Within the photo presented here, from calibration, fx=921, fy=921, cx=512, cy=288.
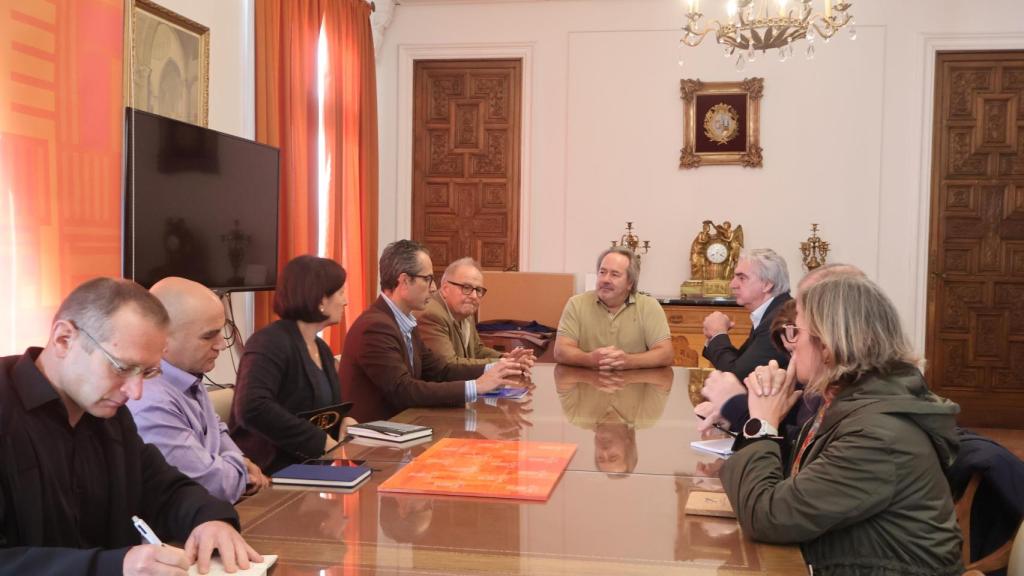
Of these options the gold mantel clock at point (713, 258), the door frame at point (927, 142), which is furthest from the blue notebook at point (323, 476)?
the door frame at point (927, 142)

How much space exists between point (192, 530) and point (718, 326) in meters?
2.92

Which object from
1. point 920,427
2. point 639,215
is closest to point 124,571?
point 920,427

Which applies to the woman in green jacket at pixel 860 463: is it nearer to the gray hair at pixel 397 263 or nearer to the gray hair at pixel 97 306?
the gray hair at pixel 97 306

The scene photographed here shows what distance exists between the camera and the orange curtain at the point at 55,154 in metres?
3.40

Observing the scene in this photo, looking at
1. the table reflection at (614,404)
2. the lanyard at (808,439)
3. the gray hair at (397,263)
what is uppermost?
the gray hair at (397,263)

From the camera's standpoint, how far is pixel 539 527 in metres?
1.83

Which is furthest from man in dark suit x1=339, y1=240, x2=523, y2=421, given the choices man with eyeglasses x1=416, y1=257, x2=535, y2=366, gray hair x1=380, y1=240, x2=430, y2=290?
man with eyeglasses x1=416, y1=257, x2=535, y2=366

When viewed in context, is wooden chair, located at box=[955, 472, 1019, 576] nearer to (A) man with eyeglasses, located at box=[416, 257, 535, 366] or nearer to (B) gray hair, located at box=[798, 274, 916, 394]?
(B) gray hair, located at box=[798, 274, 916, 394]

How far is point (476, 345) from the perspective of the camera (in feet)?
15.1

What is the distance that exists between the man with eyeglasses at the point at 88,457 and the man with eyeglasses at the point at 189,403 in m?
0.34

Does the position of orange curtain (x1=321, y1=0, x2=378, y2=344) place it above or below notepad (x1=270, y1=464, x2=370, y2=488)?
above

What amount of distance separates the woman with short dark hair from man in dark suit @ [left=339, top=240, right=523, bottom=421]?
0.20 meters

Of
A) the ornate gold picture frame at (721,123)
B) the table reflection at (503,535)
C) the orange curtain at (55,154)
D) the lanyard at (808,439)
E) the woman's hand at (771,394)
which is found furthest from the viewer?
the ornate gold picture frame at (721,123)

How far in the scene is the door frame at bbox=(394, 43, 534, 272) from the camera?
7492mm
